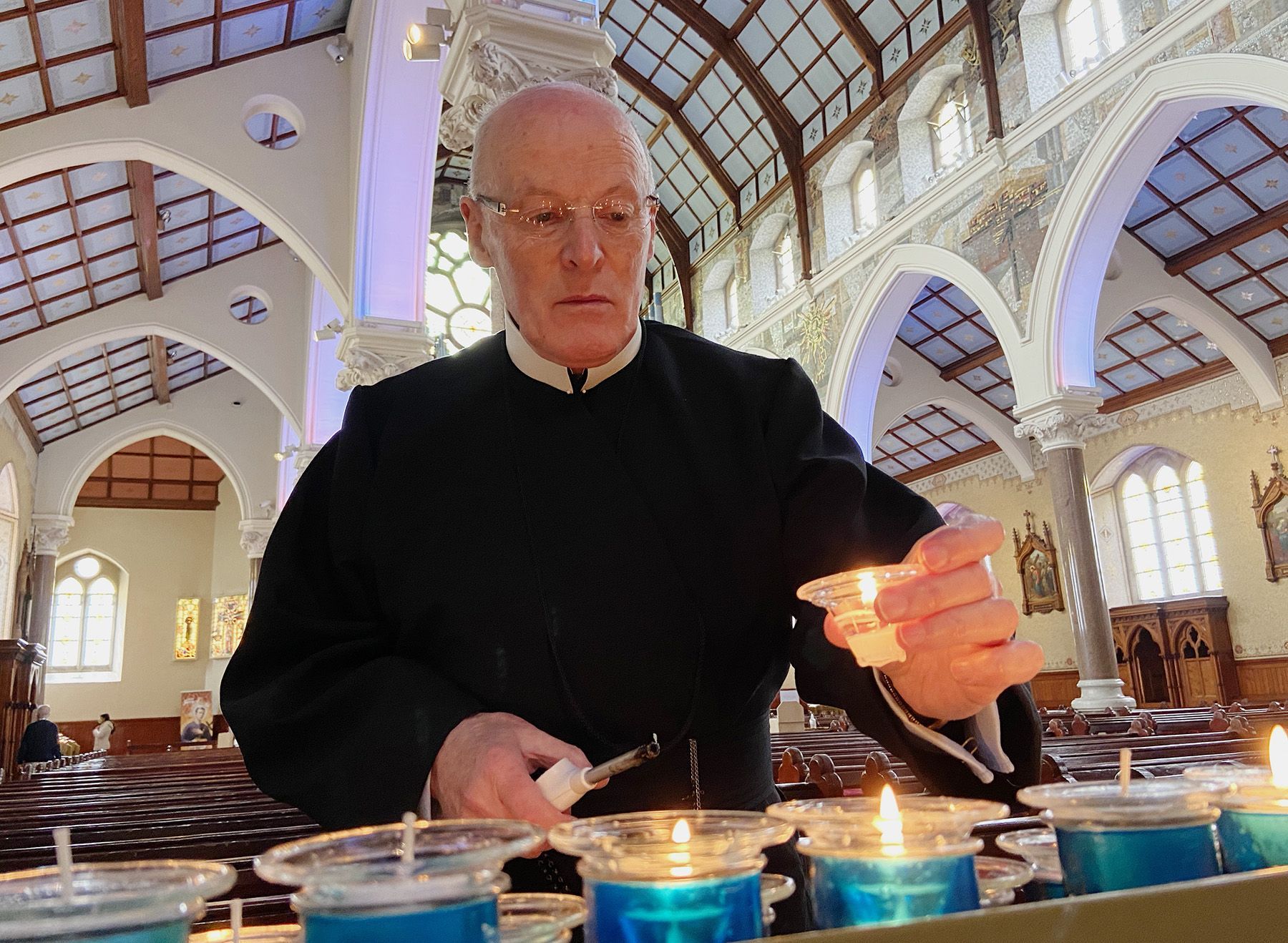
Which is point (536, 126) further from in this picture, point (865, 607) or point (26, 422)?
point (26, 422)

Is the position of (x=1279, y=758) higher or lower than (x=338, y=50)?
lower

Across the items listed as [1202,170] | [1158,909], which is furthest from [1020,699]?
[1202,170]

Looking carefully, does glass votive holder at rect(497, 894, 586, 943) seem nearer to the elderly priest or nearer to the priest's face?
the elderly priest

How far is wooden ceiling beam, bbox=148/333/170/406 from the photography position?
1723 centimetres

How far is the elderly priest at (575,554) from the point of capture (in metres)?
1.24

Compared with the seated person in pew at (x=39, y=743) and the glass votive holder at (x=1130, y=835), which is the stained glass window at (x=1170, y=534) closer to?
the seated person in pew at (x=39, y=743)

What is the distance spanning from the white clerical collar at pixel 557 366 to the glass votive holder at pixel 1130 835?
40.8 inches

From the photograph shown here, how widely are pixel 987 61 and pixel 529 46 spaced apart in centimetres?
890

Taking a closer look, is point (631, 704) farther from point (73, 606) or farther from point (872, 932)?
point (73, 606)

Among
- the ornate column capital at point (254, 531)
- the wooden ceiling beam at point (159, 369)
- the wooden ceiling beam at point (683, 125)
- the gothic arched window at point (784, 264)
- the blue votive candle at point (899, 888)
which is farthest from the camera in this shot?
the ornate column capital at point (254, 531)

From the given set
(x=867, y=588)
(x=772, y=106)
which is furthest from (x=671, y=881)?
(x=772, y=106)

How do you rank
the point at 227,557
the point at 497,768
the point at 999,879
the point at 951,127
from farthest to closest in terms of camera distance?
the point at 227,557 → the point at 951,127 → the point at 497,768 → the point at 999,879

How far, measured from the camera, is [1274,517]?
1473 centimetres

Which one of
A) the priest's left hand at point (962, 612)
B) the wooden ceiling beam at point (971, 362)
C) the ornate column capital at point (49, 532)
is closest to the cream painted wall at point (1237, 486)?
the wooden ceiling beam at point (971, 362)
